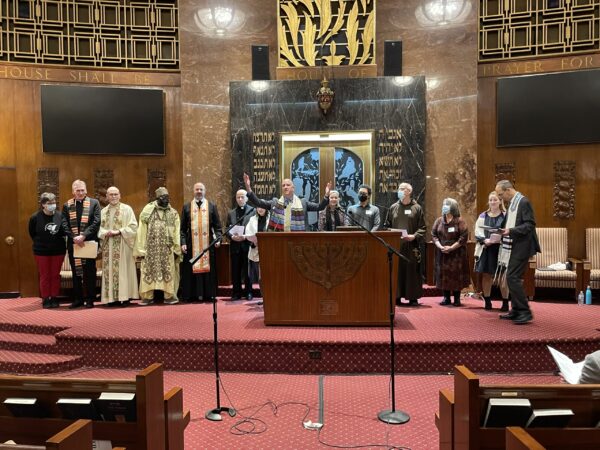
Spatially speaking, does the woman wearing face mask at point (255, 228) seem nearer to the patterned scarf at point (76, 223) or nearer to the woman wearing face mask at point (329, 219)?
the woman wearing face mask at point (329, 219)

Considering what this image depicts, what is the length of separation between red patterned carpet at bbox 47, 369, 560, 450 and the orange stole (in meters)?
2.15

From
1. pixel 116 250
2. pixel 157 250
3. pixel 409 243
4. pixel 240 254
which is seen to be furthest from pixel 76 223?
pixel 409 243

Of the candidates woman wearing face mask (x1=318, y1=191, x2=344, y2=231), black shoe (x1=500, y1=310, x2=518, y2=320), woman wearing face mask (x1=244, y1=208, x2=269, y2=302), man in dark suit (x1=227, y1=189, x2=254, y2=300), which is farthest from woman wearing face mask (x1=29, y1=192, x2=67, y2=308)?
black shoe (x1=500, y1=310, x2=518, y2=320)

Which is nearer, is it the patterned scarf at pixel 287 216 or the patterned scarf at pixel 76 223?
the patterned scarf at pixel 287 216

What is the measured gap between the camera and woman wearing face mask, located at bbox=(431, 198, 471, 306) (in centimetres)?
602

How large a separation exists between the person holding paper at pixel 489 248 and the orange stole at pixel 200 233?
144 inches

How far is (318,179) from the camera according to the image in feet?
26.2

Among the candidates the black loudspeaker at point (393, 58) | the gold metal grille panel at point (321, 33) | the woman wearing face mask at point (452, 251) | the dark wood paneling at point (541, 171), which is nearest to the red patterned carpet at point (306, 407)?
the woman wearing face mask at point (452, 251)

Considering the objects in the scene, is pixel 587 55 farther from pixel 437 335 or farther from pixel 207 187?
pixel 207 187

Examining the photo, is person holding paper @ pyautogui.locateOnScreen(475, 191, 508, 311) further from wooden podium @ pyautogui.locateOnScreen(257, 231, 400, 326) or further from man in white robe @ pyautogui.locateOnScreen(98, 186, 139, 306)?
man in white robe @ pyautogui.locateOnScreen(98, 186, 139, 306)

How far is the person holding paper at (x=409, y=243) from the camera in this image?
20.0 feet

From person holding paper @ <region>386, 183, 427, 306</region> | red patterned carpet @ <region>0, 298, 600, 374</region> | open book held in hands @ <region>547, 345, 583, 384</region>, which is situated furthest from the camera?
person holding paper @ <region>386, 183, 427, 306</region>

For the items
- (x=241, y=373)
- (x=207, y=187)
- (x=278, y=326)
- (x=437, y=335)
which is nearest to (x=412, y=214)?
(x=437, y=335)

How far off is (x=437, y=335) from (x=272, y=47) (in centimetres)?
578
